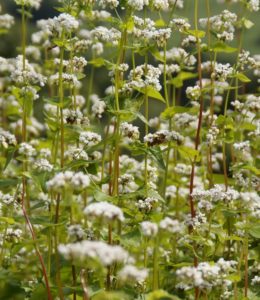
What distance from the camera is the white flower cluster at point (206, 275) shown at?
179 inches

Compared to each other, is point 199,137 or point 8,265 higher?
point 199,137

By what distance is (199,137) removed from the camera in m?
7.30

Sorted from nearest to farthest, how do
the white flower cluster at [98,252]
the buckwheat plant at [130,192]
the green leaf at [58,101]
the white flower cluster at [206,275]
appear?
the white flower cluster at [98,252], the white flower cluster at [206,275], the buckwheat plant at [130,192], the green leaf at [58,101]

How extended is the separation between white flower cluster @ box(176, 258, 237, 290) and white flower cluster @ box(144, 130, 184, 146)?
5.64 ft

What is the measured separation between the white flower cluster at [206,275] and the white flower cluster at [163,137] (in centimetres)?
172

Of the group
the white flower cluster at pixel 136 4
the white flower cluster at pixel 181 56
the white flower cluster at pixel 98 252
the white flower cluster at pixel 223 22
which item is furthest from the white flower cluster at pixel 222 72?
the white flower cluster at pixel 98 252

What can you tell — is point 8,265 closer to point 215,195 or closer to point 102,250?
point 215,195

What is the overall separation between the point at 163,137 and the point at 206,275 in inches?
80.5

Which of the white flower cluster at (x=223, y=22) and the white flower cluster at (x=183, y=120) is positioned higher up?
the white flower cluster at (x=223, y=22)

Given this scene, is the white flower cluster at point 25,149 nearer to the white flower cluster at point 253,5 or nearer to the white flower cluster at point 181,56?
the white flower cluster at point 181,56

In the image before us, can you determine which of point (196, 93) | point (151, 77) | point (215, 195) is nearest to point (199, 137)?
point (196, 93)

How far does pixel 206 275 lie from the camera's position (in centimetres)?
474

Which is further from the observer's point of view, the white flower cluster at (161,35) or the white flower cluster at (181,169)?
the white flower cluster at (181,169)

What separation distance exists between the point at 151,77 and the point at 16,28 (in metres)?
30.3
